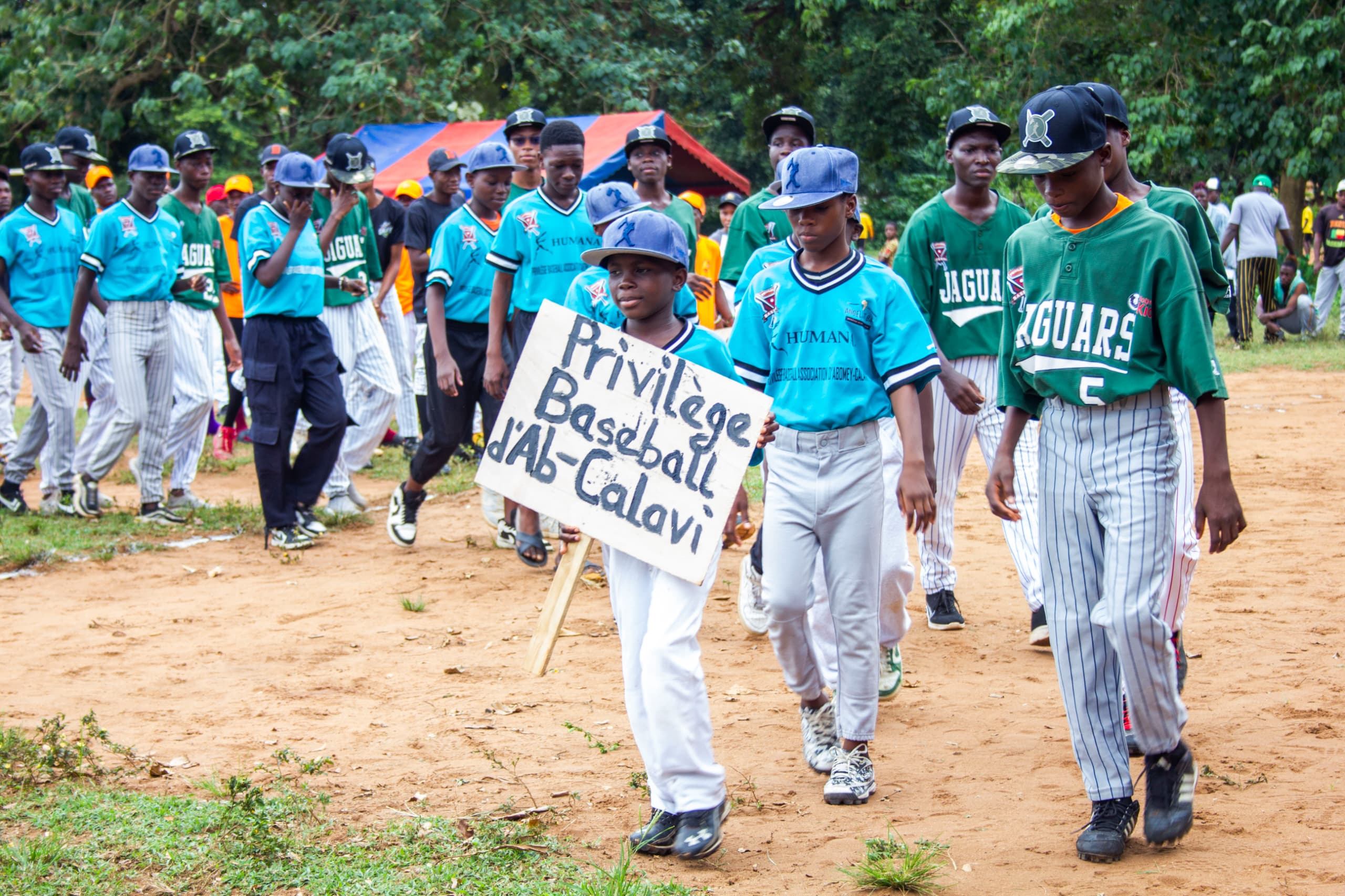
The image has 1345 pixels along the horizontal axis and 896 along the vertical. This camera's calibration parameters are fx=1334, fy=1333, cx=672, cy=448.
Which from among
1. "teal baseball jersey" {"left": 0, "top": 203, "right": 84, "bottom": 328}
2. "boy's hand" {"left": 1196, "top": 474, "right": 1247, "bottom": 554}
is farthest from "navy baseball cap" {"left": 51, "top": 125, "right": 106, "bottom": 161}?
"boy's hand" {"left": 1196, "top": 474, "right": 1247, "bottom": 554}

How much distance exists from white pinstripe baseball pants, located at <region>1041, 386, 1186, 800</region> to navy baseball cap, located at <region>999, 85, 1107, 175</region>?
0.68 metres

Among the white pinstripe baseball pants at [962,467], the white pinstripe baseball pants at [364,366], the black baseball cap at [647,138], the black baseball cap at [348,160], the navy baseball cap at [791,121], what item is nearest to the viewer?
Answer: the white pinstripe baseball pants at [962,467]

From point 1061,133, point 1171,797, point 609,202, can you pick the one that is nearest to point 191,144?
point 609,202

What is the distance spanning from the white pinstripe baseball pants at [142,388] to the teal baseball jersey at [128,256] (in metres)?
0.10

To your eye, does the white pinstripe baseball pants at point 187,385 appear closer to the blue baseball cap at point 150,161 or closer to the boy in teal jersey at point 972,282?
the blue baseball cap at point 150,161

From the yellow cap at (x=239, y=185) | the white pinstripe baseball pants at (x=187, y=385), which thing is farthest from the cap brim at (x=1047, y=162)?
the yellow cap at (x=239, y=185)

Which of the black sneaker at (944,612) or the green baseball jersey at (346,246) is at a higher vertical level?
the green baseball jersey at (346,246)

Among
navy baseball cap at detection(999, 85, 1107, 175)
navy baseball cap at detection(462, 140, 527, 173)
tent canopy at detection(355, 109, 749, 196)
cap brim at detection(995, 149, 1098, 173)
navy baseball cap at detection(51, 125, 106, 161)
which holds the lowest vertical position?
cap brim at detection(995, 149, 1098, 173)

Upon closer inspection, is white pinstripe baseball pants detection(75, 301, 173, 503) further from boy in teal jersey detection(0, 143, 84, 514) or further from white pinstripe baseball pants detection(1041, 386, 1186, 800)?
white pinstripe baseball pants detection(1041, 386, 1186, 800)

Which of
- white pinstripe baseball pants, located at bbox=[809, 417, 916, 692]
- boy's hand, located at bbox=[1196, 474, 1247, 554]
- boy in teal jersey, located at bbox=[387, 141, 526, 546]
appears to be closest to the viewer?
boy's hand, located at bbox=[1196, 474, 1247, 554]

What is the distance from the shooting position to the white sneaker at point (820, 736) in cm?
446

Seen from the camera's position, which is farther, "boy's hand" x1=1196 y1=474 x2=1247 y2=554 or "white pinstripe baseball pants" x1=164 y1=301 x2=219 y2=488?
"white pinstripe baseball pants" x1=164 y1=301 x2=219 y2=488

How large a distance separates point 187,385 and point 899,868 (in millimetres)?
7229

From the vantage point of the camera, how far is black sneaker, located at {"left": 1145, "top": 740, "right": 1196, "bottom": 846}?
3699mm
